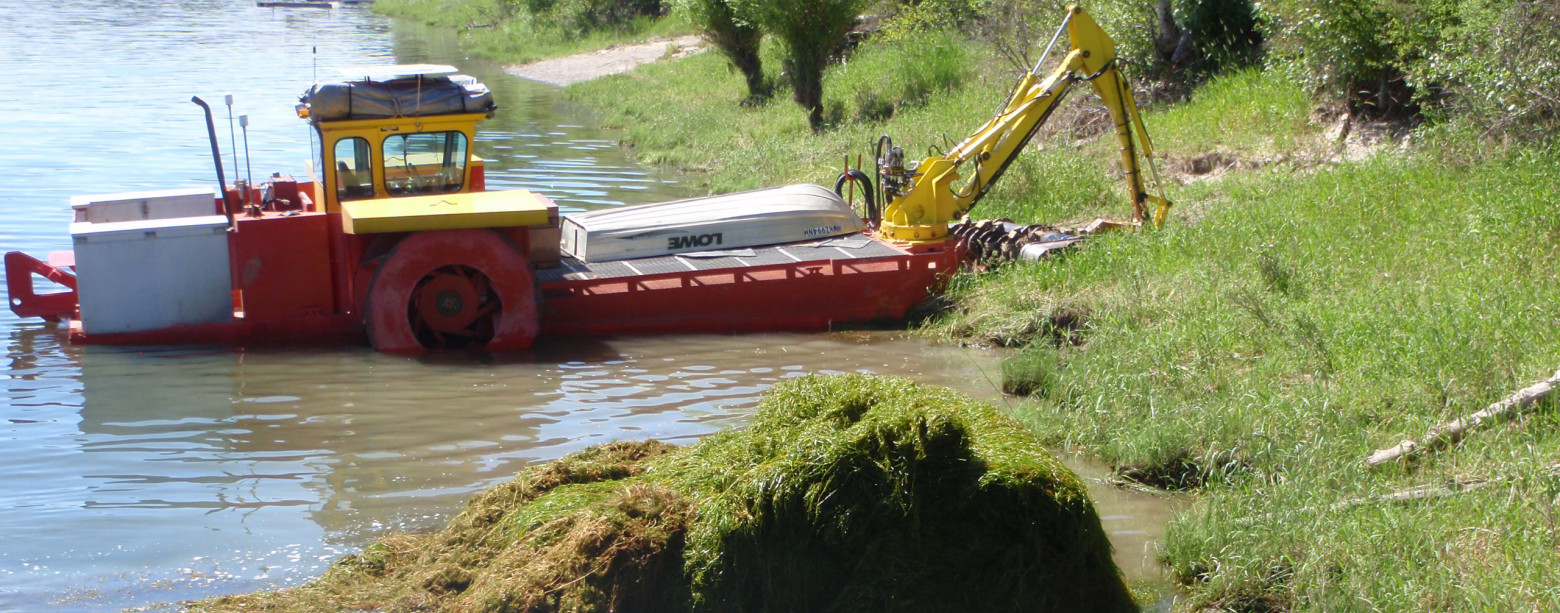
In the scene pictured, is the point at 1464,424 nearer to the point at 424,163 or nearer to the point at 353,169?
the point at 424,163

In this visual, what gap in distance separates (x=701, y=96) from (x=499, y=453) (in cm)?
2171

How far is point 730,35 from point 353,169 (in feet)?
56.4

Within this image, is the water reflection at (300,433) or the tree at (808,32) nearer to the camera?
the water reflection at (300,433)

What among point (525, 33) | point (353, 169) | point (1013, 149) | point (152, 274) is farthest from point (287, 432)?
point (525, 33)

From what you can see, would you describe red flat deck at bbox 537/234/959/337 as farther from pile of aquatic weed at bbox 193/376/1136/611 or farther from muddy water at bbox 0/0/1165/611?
pile of aquatic weed at bbox 193/376/1136/611

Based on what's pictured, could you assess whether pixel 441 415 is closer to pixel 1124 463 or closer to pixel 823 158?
pixel 1124 463

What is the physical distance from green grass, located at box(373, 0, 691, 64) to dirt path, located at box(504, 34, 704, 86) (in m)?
0.63

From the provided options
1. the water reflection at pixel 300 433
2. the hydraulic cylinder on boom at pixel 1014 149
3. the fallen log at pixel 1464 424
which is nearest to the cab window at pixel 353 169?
the water reflection at pixel 300 433

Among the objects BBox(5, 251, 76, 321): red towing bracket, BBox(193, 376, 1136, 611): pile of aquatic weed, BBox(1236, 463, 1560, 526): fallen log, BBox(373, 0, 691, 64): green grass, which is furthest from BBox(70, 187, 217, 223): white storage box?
BBox(373, 0, 691, 64): green grass

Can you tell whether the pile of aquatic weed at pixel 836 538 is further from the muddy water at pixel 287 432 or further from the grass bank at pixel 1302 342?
the muddy water at pixel 287 432

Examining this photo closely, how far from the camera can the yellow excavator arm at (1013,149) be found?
38.6 ft

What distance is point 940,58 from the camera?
2325 centimetres

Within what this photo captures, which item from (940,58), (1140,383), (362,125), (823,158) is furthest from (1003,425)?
(940,58)

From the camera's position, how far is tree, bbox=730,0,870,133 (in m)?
23.6
